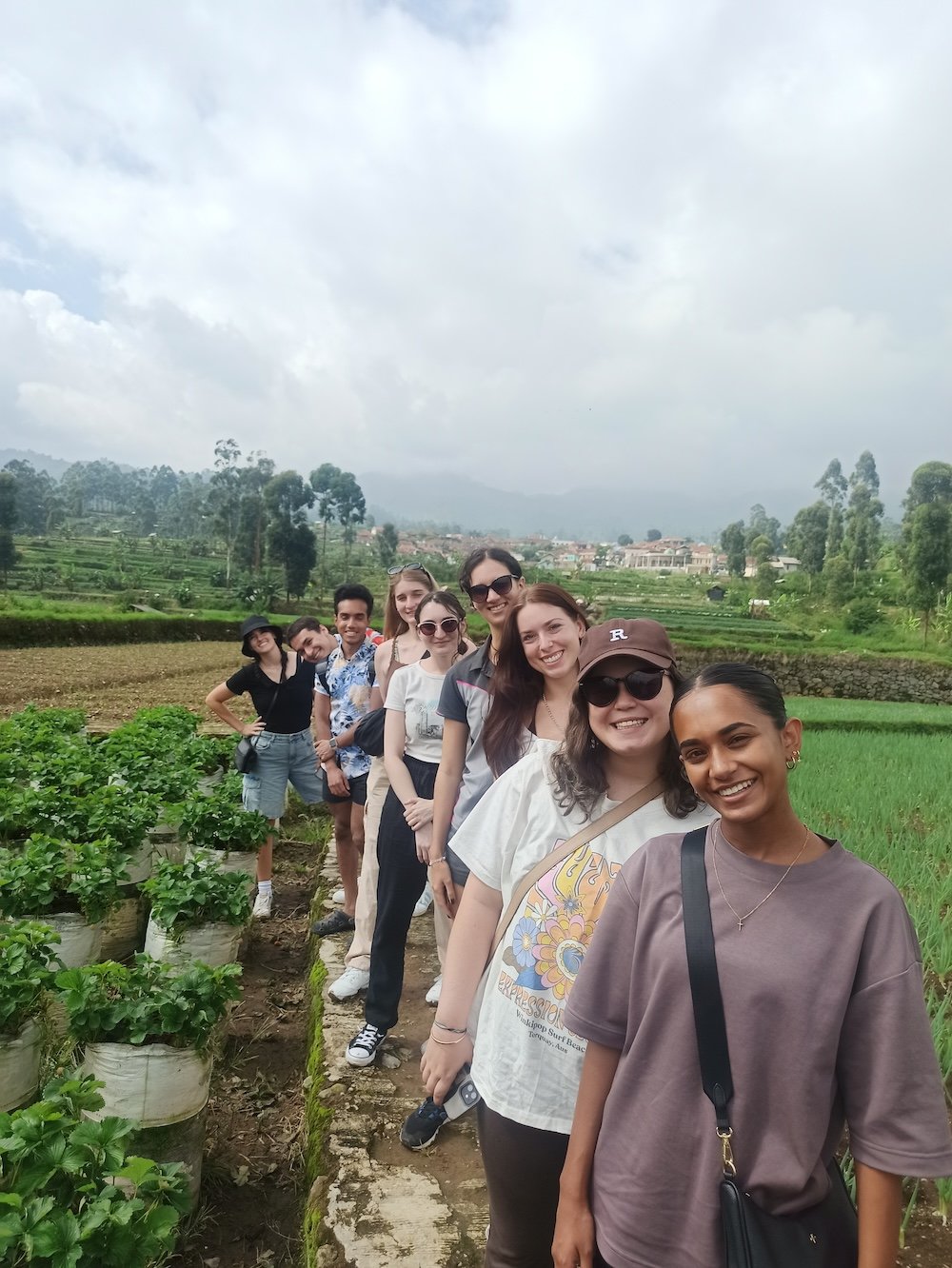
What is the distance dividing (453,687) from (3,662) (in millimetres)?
19498

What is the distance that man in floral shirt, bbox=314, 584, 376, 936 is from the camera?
13.3 feet

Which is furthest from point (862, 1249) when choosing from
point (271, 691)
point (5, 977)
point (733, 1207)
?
point (271, 691)

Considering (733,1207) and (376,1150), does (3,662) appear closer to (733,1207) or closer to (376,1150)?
(376,1150)

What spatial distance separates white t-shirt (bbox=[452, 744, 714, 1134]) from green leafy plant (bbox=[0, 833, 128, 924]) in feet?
7.40

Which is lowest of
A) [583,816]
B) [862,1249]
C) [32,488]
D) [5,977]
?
[5,977]

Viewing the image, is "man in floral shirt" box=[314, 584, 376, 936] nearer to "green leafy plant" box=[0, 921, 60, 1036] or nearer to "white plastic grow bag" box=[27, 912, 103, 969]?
"white plastic grow bag" box=[27, 912, 103, 969]

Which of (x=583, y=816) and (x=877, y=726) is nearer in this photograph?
(x=583, y=816)

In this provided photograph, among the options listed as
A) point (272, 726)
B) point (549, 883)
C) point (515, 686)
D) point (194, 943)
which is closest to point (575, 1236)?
point (549, 883)

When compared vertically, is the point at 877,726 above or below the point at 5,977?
below

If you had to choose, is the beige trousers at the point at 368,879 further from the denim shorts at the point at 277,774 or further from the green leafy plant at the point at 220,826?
the denim shorts at the point at 277,774

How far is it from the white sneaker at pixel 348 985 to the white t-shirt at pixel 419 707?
1.10 meters

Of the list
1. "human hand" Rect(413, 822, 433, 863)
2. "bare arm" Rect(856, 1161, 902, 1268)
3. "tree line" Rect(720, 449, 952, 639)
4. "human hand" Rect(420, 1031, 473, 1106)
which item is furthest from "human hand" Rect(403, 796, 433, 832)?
"tree line" Rect(720, 449, 952, 639)

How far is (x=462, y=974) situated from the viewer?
1.67 m

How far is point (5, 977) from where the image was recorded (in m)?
2.33
